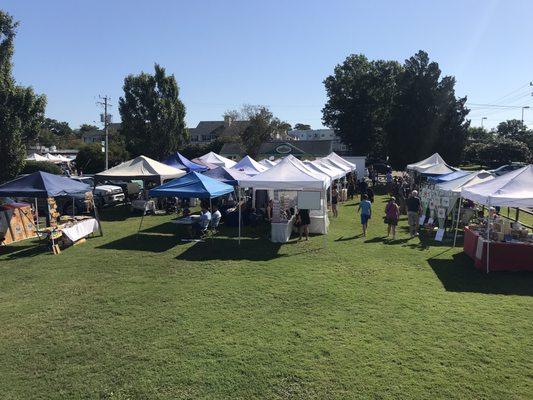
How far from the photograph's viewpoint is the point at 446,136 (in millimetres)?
40000

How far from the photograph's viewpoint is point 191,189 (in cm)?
1342

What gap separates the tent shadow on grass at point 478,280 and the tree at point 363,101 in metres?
40.0

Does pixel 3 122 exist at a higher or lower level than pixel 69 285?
higher

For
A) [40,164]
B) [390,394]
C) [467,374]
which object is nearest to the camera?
[390,394]

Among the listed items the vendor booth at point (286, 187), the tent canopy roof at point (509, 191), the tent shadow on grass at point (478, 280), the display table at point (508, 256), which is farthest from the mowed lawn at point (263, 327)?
the tent canopy roof at point (509, 191)

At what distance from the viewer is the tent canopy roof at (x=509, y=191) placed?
938 centimetres

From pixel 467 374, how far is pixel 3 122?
1738 centimetres

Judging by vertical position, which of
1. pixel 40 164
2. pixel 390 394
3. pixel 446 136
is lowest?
pixel 390 394

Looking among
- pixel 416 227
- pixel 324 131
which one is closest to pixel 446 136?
pixel 416 227

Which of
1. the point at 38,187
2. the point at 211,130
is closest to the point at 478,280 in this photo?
the point at 38,187

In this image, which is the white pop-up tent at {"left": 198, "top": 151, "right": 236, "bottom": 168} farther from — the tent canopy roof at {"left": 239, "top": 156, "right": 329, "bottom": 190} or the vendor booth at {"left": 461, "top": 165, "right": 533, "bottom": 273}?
the vendor booth at {"left": 461, "top": 165, "right": 533, "bottom": 273}

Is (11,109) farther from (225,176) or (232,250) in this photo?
(232,250)

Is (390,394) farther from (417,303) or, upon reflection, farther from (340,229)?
(340,229)

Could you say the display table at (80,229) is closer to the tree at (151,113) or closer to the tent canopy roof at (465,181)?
the tent canopy roof at (465,181)
